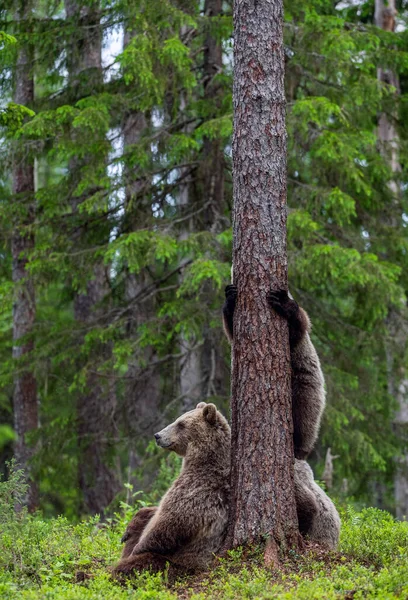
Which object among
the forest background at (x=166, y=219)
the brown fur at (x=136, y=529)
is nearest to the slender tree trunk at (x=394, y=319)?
the forest background at (x=166, y=219)

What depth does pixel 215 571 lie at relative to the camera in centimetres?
649

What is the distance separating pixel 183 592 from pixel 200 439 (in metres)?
1.48

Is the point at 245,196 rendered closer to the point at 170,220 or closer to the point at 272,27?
the point at 272,27

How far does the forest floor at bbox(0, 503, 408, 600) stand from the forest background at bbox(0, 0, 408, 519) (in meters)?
4.48

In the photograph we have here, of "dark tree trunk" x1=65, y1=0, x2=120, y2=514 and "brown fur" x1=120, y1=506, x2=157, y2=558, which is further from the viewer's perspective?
"dark tree trunk" x1=65, y1=0, x2=120, y2=514

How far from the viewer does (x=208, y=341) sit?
1385cm

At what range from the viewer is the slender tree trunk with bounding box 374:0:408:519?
16.2 m

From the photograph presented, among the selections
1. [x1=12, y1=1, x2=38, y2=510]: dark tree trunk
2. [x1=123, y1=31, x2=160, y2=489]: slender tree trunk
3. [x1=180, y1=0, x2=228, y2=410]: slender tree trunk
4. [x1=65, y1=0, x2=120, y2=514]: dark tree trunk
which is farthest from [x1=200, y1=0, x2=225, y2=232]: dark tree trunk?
[x1=12, y1=1, x2=38, y2=510]: dark tree trunk

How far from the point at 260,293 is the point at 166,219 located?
6.91 m

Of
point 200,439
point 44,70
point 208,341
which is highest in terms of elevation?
point 44,70

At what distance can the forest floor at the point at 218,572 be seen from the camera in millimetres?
5824

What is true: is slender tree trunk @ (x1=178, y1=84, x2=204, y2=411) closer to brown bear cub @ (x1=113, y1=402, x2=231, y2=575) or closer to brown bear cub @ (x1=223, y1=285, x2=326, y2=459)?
brown bear cub @ (x1=223, y1=285, x2=326, y2=459)

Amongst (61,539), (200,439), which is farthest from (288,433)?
(61,539)

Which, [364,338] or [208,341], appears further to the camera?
[364,338]
